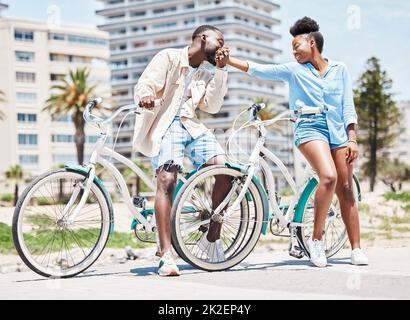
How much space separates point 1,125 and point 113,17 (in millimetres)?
53602

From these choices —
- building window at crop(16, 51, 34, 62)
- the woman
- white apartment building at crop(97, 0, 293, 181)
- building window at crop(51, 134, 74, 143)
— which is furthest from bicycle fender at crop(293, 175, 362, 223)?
white apartment building at crop(97, 0, 293, 181)

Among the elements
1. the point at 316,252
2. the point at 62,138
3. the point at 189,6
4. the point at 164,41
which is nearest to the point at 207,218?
the point at 316,252

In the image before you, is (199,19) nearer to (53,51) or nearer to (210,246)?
(53,51)

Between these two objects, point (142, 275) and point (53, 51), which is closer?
point (142, 275)

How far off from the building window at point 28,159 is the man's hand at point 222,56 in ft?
305

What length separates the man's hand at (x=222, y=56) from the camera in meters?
5.34

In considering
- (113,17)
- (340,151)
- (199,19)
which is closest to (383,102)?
(340,151)

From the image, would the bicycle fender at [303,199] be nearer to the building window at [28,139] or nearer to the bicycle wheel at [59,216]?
the bicycle wheel at [59,216]

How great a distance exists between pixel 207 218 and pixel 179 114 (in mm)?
734

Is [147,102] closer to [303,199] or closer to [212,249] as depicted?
[212,249]

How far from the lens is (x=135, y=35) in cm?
13612

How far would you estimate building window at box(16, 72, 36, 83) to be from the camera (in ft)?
318

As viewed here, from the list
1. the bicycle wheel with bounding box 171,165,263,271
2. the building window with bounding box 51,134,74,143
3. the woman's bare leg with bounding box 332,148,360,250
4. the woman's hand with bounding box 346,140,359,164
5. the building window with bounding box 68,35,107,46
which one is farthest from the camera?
the building window with bounding box 68,35,107,46

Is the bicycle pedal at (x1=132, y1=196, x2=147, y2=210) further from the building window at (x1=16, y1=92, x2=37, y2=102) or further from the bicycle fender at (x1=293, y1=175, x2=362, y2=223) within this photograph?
the building window at (x1=16, y1=92, x2=37, y2=102)
